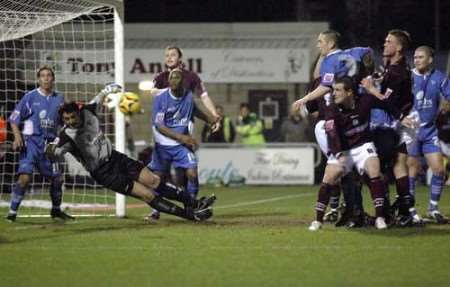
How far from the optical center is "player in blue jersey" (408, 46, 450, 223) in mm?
13023

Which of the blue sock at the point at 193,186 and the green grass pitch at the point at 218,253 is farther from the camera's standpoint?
the blue sock at the point at 193,186

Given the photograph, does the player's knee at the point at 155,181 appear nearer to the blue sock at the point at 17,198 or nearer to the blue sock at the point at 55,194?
the blue sock at the point at 55,194

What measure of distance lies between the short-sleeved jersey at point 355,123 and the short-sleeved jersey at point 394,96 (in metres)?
0.34

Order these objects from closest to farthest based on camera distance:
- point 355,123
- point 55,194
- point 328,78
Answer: point 355,123 < point 328,78 < point 55,194

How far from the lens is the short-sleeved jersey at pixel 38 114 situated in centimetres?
1392

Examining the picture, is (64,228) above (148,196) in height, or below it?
below

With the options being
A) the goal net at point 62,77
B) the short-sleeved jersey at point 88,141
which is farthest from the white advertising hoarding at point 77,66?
the short-sleeved jersey at point 88,141

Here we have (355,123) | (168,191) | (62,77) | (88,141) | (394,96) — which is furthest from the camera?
(62,77)

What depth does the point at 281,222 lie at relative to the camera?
12828 mm

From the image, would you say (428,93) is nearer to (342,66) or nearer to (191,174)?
(342,66)

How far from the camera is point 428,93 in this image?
1310cm

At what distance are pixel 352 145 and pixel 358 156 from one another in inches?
5.6

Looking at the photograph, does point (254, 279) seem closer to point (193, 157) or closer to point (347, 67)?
point (347, 67)

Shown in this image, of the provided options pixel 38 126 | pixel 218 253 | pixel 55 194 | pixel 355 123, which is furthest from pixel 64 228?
pixel 355 123
